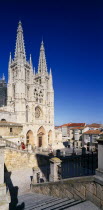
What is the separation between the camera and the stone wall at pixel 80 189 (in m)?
3.67

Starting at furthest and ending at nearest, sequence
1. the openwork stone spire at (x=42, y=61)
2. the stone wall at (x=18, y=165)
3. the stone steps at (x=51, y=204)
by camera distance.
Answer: the openwork stone spire at (x=42, y=61), the stone wall at (x=18, y=165), the stone steps at (x=51, y=204)

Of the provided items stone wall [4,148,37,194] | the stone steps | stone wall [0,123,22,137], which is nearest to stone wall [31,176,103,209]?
the stone steps

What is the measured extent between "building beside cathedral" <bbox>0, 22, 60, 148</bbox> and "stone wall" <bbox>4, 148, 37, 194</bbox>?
10140 mm

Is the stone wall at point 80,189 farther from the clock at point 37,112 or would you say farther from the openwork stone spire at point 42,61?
the openwork stone spire at point 42,61

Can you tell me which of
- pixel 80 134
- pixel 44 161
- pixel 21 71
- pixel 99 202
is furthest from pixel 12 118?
pixel 99 202

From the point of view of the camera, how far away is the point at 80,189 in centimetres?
425

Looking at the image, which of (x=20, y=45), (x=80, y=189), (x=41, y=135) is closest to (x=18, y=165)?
(x=80, y=189)

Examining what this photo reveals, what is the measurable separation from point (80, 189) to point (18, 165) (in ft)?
40.1

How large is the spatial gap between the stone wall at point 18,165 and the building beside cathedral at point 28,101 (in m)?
10.1

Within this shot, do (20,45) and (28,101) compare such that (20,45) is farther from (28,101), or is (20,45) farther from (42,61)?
(28,101)

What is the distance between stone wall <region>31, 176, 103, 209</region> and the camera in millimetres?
3671

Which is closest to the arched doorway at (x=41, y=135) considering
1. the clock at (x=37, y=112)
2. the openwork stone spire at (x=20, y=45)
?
the clock at (x=37, y=112)

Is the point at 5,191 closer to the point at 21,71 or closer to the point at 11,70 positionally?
the point at 21,71

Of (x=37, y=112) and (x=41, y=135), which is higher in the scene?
(x=37, y=112)
